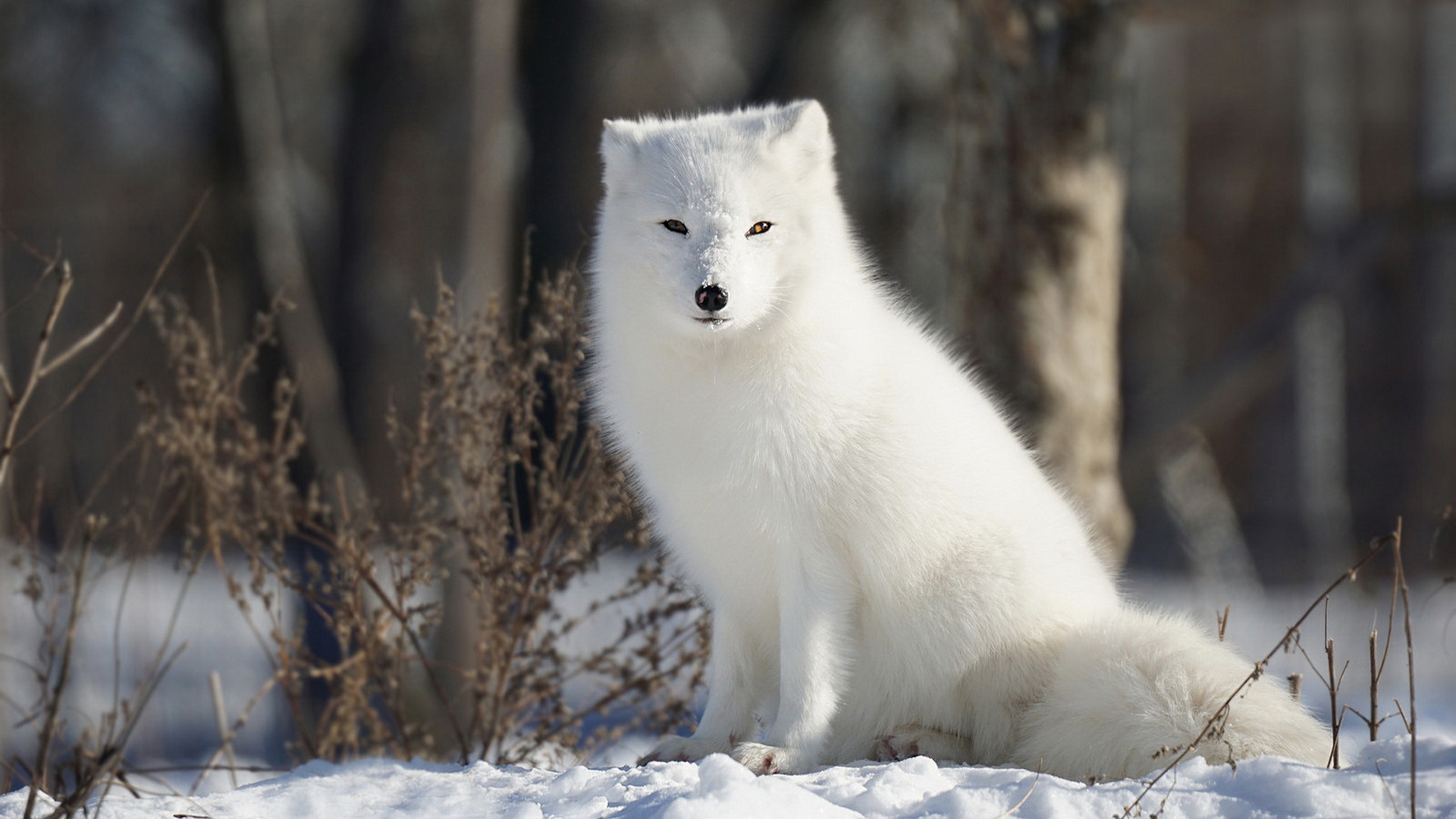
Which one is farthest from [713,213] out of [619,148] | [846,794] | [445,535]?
[445,535]

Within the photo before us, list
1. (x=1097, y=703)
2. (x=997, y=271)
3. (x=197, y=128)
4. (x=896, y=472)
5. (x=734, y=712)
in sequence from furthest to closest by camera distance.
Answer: (x=197, y=128) → (x=997, y=271) → (x=734, y=712) → (x=896, y=472) → (x=1097, y=703)

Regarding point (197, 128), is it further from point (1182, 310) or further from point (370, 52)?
point (1182, 310)

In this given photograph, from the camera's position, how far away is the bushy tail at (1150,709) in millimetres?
2244

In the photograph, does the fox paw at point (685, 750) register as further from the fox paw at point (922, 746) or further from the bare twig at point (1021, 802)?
the bare twig at point (1021, 802)

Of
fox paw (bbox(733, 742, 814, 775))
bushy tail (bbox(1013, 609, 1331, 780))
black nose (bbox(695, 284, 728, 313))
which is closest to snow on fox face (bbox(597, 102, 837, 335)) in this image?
black nose (bbox(695, 284, 728, 313))

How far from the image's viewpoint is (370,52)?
7152 mm

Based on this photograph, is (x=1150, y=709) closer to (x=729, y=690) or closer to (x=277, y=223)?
(x=729, y=690)

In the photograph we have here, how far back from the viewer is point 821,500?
99.3 inches

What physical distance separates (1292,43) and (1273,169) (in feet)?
4.67

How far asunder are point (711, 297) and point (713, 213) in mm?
218

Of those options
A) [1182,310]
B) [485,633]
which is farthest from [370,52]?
[1182,310]

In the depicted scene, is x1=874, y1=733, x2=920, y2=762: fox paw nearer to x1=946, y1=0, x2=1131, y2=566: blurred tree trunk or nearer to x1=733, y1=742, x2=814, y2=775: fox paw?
x1=733, y1=742, x2=814, y2=775: fox paw

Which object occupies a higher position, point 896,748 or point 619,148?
point 619,148

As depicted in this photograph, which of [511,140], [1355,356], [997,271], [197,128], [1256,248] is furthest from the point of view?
[1256,248]
